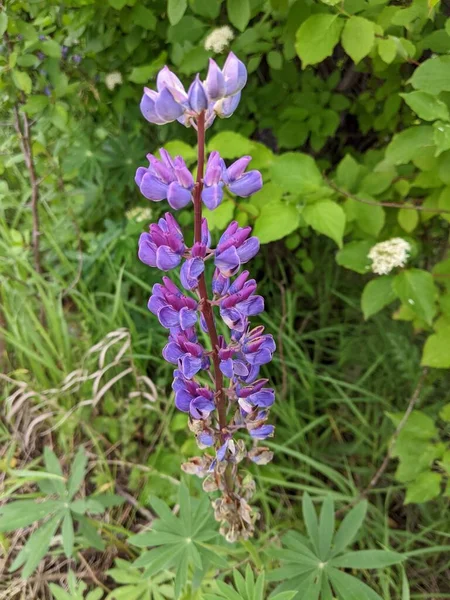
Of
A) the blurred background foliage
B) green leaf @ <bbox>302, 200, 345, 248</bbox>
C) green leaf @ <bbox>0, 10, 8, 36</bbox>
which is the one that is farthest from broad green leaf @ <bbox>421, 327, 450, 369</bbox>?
green leaf @ <bbox>0, 10, 8, 36</bbox>

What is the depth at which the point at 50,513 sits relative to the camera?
155 centimetres

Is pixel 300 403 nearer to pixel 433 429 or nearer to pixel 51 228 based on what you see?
pixel 433 429

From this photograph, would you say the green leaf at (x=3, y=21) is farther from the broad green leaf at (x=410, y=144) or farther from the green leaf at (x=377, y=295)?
the green leaf at (x=377, y=295)

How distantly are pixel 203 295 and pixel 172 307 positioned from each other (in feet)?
0.20

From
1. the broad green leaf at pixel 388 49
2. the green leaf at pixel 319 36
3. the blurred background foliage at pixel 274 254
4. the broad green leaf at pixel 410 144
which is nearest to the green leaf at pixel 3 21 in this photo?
the blurred background foliage at pixel 274 254

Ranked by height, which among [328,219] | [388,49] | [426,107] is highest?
[388,49]

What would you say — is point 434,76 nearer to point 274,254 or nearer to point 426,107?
point 426,107

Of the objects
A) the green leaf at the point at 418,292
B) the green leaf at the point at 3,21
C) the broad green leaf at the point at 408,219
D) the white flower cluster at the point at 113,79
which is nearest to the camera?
the green leaf at the point at 418,292

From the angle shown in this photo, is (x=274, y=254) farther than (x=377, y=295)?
Yes

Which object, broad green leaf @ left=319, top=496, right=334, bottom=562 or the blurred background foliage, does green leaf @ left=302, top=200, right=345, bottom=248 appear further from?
broad green leaf @ left=319, top=496, right=334, bottom=562

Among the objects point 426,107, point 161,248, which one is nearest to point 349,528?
point 161,248

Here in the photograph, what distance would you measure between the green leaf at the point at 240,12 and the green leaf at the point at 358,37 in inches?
10.9

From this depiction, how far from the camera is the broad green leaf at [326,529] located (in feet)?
4.60

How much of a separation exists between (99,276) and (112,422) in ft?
2.67
